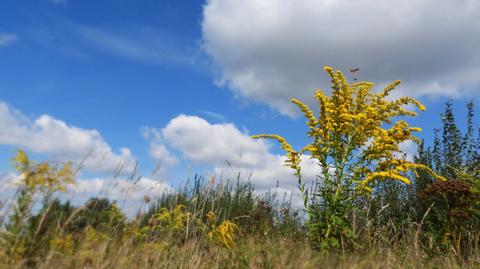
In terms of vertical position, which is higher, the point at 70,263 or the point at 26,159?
the point at 26,159

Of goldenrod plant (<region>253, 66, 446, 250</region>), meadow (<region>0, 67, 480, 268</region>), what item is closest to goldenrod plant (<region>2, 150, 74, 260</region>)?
meadow (<region>0, 67, 480, 268</region>)

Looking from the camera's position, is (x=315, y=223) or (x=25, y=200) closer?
(x=25, y=200)

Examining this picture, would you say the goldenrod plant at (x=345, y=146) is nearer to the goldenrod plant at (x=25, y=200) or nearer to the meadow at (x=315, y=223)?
the meadow at (x=315, y=223)

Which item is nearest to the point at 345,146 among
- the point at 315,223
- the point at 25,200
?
the point at 315,223

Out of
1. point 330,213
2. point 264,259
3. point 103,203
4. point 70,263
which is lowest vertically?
point 70,263

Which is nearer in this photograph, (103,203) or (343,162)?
(103,203)

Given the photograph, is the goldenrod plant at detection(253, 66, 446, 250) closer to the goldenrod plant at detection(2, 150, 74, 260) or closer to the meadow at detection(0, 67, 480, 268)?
the meadow at detection(0, 67, 480, 268)

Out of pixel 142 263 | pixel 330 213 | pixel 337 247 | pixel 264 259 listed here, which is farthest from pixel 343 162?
pixel 142 263

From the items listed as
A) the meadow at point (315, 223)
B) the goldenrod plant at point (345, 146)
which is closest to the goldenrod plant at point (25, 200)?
the meadow at point (315, 223)

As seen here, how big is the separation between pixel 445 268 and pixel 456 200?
132cm

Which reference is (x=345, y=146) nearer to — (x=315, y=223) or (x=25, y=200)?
(x=315, y=223)

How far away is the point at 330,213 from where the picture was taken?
6320 millimetres

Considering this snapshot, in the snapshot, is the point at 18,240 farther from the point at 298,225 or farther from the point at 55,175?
the point at 298,225

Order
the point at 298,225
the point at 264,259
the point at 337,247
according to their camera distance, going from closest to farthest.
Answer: the point at 264,259, the point at 337,247, the point at 298,225
